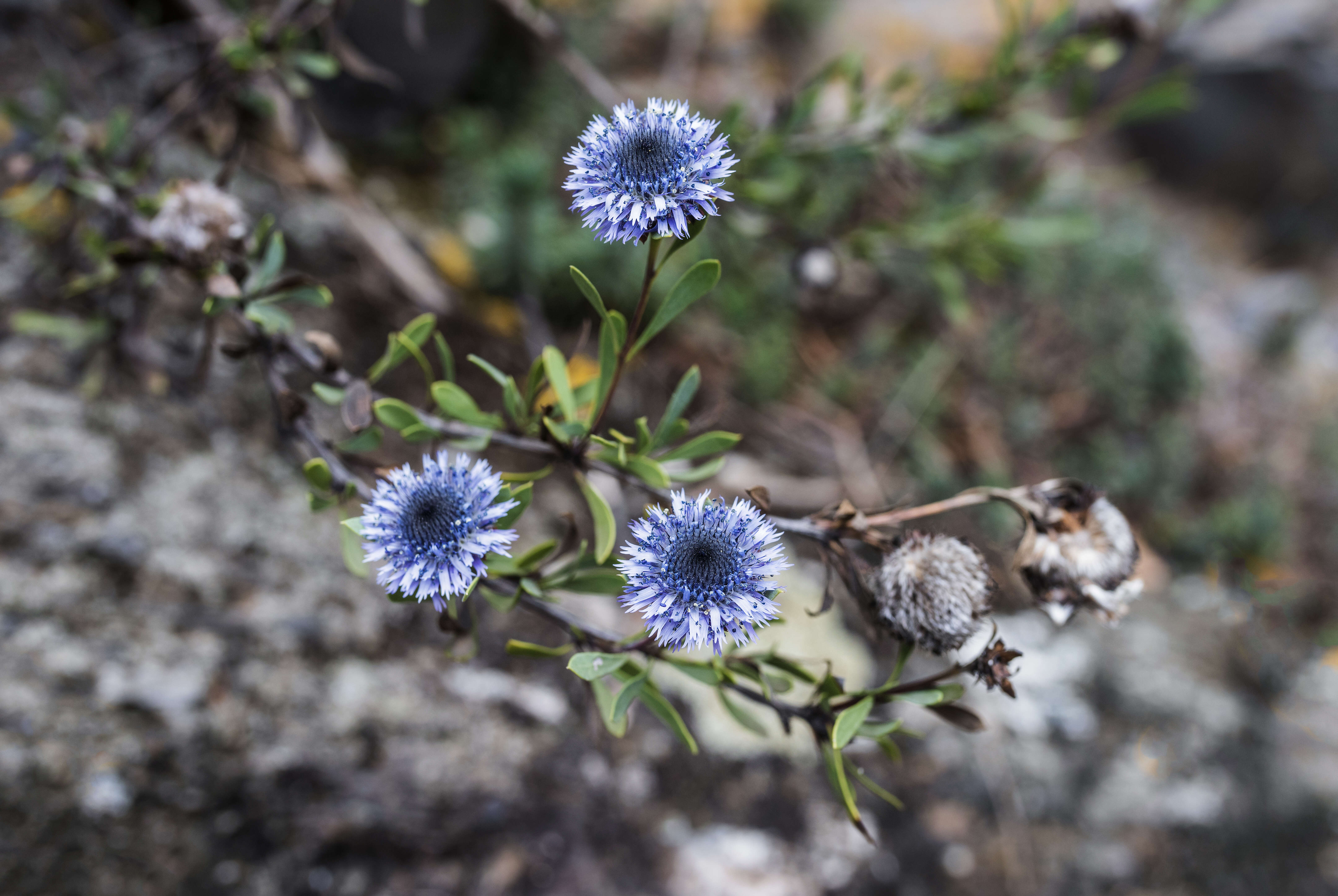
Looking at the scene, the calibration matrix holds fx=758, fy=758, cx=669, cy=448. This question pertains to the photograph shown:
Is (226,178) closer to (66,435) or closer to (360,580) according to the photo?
(66,435)

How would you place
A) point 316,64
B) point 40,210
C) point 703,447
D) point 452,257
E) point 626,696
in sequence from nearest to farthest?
point 626,696 < point 703,447 < point 316,64 < point 40,210 < point 452,257

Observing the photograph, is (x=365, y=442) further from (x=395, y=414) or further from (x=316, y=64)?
(x=316, y=64)

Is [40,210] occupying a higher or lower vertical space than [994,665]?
higher

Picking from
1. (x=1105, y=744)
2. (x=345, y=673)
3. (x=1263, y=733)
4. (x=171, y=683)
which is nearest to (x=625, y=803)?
(x=345, y=673)

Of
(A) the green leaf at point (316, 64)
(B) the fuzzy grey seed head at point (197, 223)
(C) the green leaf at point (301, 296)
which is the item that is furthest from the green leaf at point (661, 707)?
(A) the green leaf at point (316, 64)

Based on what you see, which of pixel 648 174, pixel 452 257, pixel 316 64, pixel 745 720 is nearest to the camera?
pixel 648 174

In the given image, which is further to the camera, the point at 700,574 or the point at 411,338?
the point at 411,338

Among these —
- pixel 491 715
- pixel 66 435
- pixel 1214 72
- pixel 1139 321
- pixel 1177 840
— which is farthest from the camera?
pixel 1214 72

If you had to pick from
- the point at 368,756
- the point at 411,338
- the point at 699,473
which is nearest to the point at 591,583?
the point at 699,473
